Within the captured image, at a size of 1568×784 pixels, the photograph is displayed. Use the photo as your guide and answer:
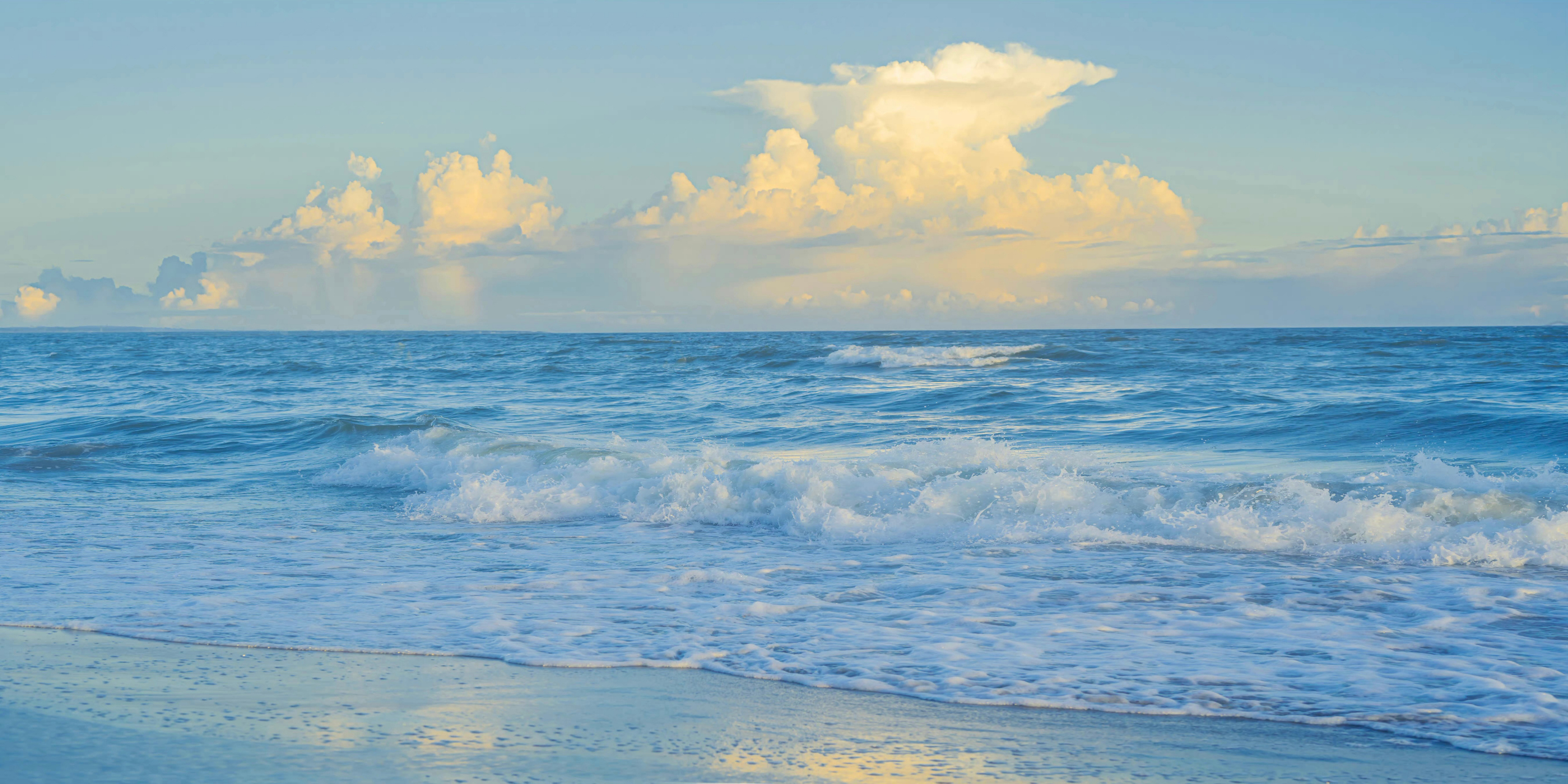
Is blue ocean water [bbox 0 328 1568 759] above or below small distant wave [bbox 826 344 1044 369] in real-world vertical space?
below

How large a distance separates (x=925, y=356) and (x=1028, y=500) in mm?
29976

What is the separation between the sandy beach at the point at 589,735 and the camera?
142 inches

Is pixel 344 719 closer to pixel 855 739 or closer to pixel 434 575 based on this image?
pixel 855 739

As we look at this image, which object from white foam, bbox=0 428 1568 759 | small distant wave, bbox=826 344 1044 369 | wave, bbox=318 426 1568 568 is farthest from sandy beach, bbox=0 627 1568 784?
small distant wave, bbox=826 344 1044 369

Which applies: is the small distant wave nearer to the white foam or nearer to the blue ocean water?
the blue ocean water

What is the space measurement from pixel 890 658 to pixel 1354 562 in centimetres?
431

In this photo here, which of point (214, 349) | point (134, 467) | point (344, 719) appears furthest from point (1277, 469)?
point (214, 349)

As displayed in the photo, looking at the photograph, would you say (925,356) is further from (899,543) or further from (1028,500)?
(899,543)

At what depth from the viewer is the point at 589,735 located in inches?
157

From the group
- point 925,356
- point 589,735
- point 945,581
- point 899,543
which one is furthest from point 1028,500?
point 925,356

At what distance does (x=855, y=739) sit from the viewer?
13.1 ft

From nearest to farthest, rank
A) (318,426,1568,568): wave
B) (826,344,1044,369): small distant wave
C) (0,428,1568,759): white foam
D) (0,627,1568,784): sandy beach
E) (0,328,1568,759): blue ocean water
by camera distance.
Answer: (0,627,1568,784): sandy beach
(0,428,1568,759): white foam
(0,328,1568,759): blue ocean water
(318,426,1568,568): wave
(826,344,1044,369): small distant wave

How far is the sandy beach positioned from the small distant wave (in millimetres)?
31083

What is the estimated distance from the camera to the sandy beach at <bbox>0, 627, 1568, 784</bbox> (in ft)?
11.8
